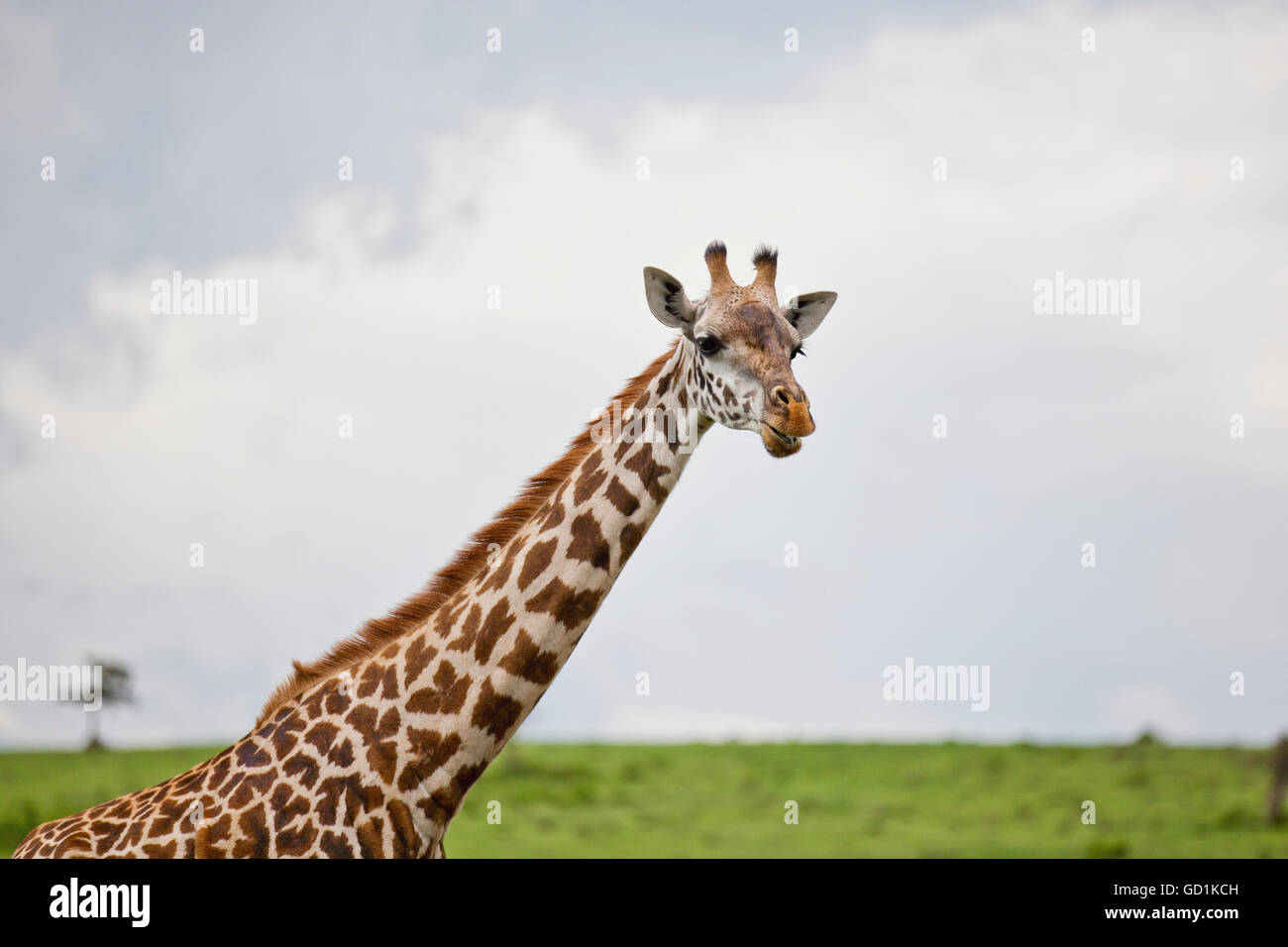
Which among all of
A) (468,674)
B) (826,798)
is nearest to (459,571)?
(468,674)

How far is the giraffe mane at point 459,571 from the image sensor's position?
31.4 ft

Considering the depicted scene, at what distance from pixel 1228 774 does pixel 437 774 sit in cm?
3823

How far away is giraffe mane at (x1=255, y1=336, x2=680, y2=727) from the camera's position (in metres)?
9.58

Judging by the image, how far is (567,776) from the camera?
38.7m

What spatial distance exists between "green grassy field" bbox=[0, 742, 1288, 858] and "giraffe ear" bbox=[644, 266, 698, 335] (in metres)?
24.0

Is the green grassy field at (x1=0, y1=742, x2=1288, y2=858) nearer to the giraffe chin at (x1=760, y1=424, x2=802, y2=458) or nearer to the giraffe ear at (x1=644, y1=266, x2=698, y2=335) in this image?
the giraffe ear at (x1=644, y1=266, x2=698, y2=335)

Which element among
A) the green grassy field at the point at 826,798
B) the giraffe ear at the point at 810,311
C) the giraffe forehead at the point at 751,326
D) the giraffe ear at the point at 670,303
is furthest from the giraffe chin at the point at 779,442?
the green grassy field at the point at 826,798

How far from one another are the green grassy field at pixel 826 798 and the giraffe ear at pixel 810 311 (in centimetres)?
2345

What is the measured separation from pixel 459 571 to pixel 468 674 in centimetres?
98

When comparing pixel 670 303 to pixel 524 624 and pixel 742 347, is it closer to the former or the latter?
pixel 742 347

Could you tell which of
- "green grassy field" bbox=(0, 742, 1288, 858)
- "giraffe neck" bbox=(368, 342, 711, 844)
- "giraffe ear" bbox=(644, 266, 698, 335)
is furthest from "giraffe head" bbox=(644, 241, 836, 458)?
"green grassy field" bbox=(0, 742, 1288, 858)

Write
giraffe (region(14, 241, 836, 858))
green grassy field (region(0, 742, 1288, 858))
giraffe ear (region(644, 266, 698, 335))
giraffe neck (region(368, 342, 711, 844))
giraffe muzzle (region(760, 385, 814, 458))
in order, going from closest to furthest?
1. giraffe muzzle (region(760, 385, 814, 458))
2. giraffe (region(14, 241, 836, 858))
3. giraffe neck (region(368, 342, 711, 844))
4. giraffe ear (region(644, 266, 698, 335))
5. green grassy field (region(0, 742, 1288, 858))

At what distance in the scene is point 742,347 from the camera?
8742 mm
